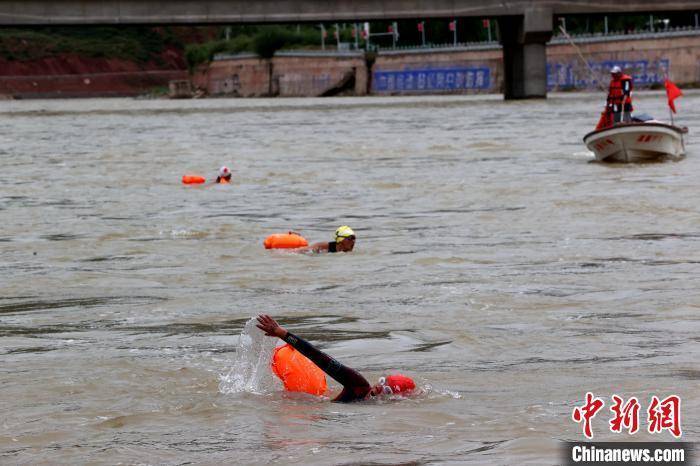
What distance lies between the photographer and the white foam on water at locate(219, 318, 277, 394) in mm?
12508

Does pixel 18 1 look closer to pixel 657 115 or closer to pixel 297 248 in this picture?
pixel 657 115

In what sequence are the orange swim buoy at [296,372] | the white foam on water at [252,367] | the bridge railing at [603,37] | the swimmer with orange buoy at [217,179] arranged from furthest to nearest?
the bridge railing at [603,37]
the swimmer with orange buoy at [217,179]
the white foam on water at [252,367]
the orange swim buoy at [296,372]

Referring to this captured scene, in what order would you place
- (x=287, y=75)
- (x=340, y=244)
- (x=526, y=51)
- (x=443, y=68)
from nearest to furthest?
1. (x=340, y=244)
2. (x=526, y=51)
3. (x=443, y=68)
4. (x=287, y=75)

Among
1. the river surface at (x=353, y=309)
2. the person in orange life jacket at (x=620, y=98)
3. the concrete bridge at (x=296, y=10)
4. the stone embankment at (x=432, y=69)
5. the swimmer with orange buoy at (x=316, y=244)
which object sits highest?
the concrete bridge at (x=296, y=10)

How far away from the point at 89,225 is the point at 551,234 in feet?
28.0

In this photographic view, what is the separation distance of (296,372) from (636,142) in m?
26.8

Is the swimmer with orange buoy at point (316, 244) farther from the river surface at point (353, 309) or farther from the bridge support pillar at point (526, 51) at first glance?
the bridge support pillar at point (526, 51)

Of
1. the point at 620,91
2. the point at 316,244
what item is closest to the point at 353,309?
the point at 316,244

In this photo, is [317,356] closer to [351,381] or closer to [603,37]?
[351,381]

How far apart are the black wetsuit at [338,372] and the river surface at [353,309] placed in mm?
141

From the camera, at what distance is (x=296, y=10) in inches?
3179

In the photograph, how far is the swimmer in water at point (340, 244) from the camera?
21141 mm

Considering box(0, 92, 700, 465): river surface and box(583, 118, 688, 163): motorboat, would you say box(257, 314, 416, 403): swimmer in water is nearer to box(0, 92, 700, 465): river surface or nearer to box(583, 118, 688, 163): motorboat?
box(0, 92, 700, 465): river surface

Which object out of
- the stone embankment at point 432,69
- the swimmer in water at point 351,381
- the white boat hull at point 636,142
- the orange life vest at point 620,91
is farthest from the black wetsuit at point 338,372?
the stone embankment at point 432,69
